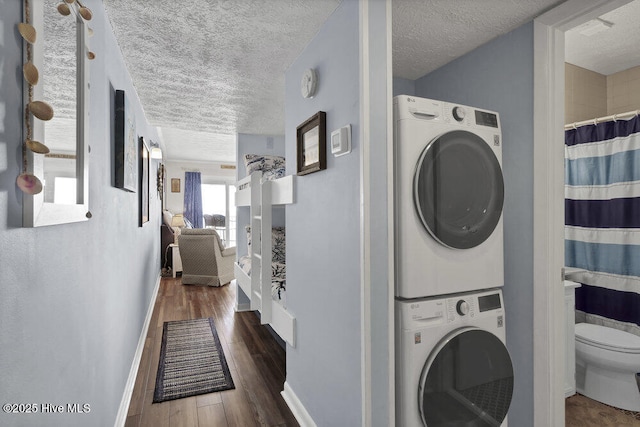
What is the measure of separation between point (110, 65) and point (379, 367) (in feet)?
6.47

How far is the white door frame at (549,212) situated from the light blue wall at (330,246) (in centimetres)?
97

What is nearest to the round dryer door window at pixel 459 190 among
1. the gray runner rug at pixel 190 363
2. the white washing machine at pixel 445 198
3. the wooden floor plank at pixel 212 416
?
the white washing machine at pixel 445 198

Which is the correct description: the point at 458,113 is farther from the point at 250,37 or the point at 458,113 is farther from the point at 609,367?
the point at 609,367

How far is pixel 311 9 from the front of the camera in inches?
62.9

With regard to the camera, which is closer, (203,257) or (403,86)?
(403,86)

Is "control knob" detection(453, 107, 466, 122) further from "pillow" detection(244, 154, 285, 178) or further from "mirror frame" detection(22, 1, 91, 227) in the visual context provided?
"pillow" detection(244, 154, 285, 178)

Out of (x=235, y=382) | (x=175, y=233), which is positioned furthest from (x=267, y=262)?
(x=175, y=233)

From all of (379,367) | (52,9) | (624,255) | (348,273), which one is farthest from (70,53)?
(624,255)

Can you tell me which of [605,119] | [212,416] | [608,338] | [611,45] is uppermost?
[611,45]

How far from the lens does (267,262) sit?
263cm

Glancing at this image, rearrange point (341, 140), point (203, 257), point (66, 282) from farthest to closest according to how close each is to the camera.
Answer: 1. point (203, 257)
2. point (341, 140)
3. point (66, 282)

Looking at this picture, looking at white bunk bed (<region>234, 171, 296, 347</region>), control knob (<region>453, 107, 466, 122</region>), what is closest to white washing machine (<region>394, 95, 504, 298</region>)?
control knob (<region>453, 107, 466, 122</region>)

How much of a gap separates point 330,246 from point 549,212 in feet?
3.58

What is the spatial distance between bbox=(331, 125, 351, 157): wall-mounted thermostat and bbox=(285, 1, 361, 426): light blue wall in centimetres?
3
